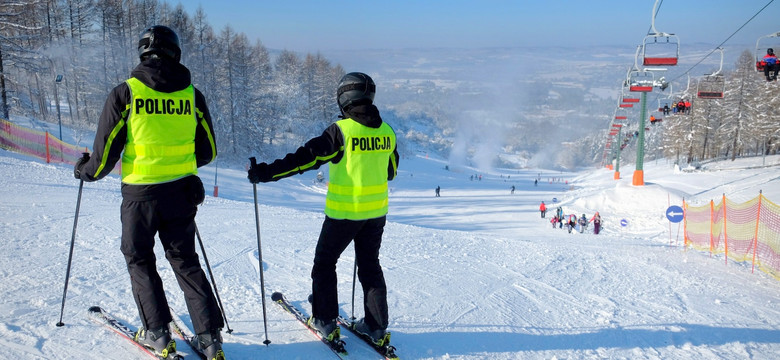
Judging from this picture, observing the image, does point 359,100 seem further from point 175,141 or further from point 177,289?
point 177,289

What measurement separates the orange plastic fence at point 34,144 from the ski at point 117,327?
1550 cm

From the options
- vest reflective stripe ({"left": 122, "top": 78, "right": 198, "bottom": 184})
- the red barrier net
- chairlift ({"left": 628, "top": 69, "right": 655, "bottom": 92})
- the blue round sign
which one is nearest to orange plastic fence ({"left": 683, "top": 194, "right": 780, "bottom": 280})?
the blue round sign

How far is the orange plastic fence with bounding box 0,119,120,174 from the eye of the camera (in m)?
16.6

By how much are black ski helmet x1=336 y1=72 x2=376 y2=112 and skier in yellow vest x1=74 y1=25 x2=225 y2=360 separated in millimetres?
890

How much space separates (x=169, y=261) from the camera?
2.93 m

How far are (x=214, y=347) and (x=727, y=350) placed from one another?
399 centimetres

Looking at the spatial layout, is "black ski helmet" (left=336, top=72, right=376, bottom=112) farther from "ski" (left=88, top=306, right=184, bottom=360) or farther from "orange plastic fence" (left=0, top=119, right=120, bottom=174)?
"orange plastic fence" (left=0, top=119, right=120, bottom=174)

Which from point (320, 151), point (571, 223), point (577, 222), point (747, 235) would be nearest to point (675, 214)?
point (747, 235)

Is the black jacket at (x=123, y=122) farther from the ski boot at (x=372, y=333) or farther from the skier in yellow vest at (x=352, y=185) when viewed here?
the ski boot at (x=372, y=333)

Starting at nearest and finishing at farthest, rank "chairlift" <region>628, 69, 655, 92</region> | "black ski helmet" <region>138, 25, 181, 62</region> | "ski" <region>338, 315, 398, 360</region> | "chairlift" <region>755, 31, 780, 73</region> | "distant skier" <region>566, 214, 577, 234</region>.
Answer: "black ski helmet" <region>138, 25, 181, 62</region> < "ski" <region>338, 315, 398, 360</region> < "chairlift" <region>755, 31, 780, 73</region> < "distant skier" <region>566, 214, 577, 234</region> < "chairlift" <region>628, 69, 655, 92</region>

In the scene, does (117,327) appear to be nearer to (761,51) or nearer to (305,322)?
(305,322)

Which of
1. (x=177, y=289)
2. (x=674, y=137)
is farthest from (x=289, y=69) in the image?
(x=177, y=289)

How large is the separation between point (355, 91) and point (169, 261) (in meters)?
1.59

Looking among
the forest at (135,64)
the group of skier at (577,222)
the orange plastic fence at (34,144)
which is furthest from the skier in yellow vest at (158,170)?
the forest at (135,64)
